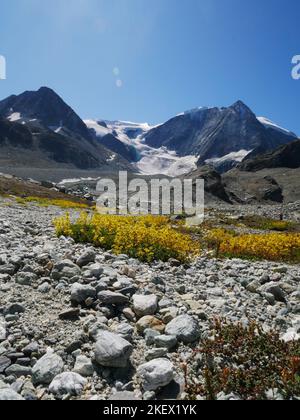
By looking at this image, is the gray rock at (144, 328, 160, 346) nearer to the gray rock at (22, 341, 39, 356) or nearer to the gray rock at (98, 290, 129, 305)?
the gray rock at (98, 290, 129, 305)

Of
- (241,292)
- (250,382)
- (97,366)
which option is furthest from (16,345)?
(241,292)

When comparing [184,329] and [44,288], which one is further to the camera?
[44,288]

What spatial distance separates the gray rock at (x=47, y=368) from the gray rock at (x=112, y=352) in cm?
54

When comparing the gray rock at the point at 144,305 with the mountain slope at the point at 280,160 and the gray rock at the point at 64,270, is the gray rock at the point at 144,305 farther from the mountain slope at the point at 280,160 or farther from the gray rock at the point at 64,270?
the mountain slope at the point at 280,160

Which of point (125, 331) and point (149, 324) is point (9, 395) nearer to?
point (125, 331)

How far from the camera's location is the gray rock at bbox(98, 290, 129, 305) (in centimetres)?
701

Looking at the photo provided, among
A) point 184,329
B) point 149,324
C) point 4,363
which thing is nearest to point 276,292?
point 184,329

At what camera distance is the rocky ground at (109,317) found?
4.86 metres

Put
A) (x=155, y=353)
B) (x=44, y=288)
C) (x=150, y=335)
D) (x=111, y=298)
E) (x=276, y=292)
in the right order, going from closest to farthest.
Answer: (x=155, y=353) < (x=150, y=335) < (x=111, y=298) < (x=44, y=288) < (x=276, y=292)

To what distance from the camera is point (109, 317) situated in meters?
6.74

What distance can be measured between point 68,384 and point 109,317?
2.09 metres

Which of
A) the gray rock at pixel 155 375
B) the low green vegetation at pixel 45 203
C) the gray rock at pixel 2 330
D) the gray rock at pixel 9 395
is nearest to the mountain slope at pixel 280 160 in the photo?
the low green vegetation at pixel 45 203

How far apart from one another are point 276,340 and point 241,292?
2.98 metres
